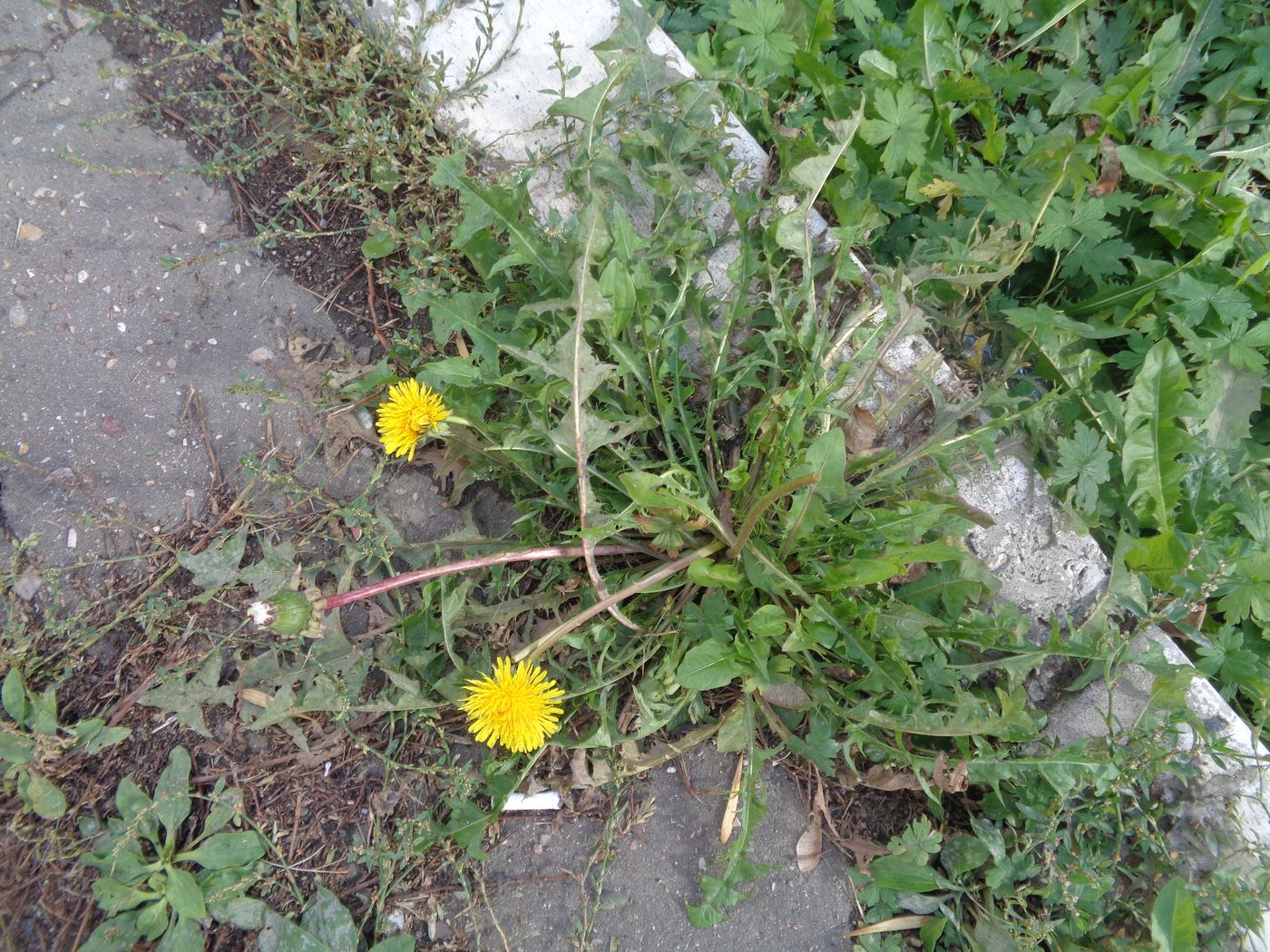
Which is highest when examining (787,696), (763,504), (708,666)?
(763,504)

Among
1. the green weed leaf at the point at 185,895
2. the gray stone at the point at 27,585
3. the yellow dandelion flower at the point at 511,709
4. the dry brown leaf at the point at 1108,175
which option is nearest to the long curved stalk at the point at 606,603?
the yellow dandelion flower at the point at 511,709

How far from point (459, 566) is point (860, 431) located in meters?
1.22

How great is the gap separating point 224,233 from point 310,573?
122 cm

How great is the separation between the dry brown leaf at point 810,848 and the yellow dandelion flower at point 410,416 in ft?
5.28

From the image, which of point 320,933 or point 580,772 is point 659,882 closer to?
point 580,772

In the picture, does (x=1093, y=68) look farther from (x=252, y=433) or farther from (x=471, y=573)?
(x=252, y=433)

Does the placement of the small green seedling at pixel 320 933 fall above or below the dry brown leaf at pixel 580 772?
above

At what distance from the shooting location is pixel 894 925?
2.26 meters

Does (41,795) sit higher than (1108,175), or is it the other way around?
(41,795)

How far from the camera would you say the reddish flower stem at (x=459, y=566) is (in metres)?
1.94

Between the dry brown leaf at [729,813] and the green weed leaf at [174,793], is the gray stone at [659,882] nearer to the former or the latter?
the dry brown leaf at [729,813]

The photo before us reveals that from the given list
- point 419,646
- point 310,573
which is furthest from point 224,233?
point 419,646

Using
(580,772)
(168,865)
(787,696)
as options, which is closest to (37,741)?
(168,865)

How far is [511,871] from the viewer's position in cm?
228
